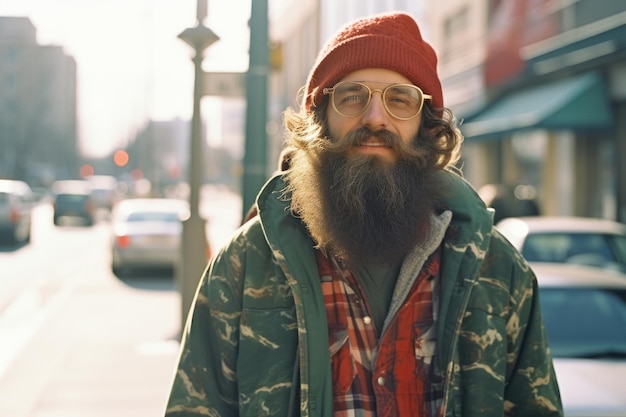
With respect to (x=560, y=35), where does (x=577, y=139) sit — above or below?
below

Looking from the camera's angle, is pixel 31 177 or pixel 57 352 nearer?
pixel 57 352

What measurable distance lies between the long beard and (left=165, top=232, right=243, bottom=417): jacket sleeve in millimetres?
242

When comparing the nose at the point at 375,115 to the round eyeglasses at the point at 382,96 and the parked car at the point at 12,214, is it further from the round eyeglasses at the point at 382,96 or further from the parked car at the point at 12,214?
the parked car at the point at 12,214

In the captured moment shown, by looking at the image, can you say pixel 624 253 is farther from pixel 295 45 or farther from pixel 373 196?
pixel 295 45

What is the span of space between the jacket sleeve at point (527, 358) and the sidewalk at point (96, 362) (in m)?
4.77

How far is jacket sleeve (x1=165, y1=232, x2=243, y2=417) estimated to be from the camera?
88.5 inches

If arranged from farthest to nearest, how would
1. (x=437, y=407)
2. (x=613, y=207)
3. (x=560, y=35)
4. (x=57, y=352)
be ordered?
(x=560, y=35)
(x=613, y=207)
(x=57, y=352)
(x=437, y=407)

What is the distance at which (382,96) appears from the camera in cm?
235

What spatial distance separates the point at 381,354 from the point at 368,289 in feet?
0.62

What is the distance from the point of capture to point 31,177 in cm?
8138

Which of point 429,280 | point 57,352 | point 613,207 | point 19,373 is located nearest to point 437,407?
point 429,280

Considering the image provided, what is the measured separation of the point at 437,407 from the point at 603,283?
13.8ft

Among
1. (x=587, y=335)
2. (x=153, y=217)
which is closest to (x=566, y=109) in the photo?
(x=153, y=217)

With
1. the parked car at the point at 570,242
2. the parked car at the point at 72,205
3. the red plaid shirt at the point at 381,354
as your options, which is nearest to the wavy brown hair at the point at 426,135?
the red plaid shirt at the point at 381,354
